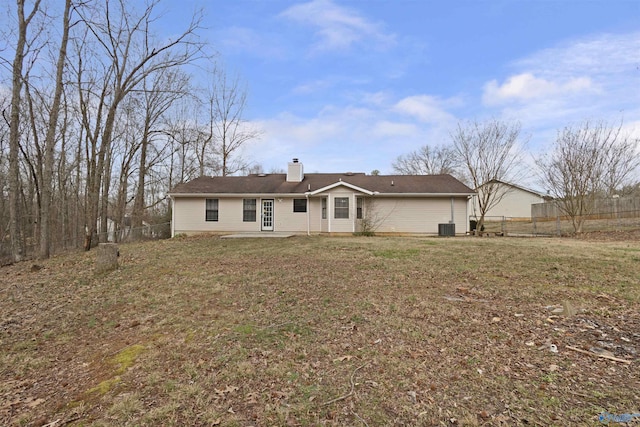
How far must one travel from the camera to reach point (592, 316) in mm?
4656

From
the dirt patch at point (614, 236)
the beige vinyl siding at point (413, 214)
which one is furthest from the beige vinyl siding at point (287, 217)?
the dirt patch at point (614, 236)

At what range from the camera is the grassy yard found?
9.03 ft

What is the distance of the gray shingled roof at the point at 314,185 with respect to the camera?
701 inches

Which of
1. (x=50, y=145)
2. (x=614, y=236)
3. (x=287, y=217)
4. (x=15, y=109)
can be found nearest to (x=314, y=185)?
(x=287, y=217)

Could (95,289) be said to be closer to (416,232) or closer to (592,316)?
(592,316)

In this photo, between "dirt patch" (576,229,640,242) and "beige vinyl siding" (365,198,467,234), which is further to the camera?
"beige vinyl siding" (365,198,467,234)

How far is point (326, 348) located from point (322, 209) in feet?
46.0

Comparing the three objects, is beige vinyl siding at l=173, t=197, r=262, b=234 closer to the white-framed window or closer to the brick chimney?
the white-framed window

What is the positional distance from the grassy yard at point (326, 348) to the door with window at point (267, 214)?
10.6 meters

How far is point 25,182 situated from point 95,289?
72.4ft

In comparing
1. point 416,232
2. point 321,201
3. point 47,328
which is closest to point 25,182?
point 321,201

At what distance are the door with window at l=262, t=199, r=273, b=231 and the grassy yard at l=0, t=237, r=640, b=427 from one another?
417 inches

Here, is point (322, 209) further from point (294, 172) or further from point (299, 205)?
point (294, 172)

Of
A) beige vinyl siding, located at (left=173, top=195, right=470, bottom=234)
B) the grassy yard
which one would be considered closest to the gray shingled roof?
beige vinyl siding, located at (left=173, top=195, right=470, bottom=234)
